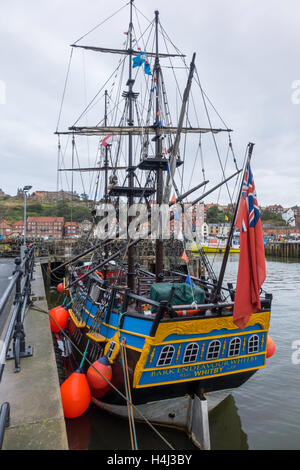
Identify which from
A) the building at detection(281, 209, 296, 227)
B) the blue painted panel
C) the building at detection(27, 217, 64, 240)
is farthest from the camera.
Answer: the building at detection(281, 209, 296, 227)

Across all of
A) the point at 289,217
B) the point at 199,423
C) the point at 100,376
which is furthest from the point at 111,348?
the point at 289,217

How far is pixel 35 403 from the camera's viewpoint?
423cm

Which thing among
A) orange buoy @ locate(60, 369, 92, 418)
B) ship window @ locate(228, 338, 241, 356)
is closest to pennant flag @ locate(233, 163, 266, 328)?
ship window @ locate(228, 338, 241, 356)

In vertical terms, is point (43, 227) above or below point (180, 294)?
above

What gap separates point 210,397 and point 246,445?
1484 mm

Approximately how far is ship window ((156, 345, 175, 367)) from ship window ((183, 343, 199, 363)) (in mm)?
400

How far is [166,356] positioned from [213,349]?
1386 millimetres

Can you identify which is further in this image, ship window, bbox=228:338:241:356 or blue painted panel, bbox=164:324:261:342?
ship window, bbox=228:338:241:356

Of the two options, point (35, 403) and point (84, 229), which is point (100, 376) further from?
point (84, 229)

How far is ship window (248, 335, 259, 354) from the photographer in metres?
8.41

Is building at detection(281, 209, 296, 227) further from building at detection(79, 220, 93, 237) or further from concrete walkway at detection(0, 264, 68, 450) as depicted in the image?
concrete walkway at detection(0, 264, 68, 450)
